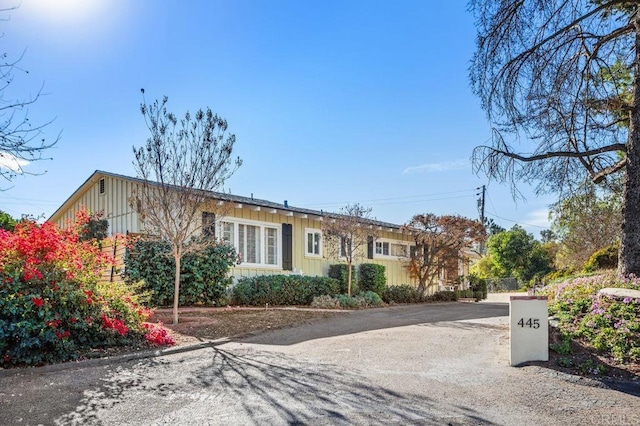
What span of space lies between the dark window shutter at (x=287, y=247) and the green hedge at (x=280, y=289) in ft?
2.73

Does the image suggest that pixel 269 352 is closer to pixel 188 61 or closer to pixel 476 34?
pixel 476 34

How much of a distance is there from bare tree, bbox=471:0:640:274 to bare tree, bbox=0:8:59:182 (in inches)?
262

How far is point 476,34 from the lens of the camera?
7.75m

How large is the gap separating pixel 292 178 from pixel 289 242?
317cm

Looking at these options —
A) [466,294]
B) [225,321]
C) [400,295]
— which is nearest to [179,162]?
[225,321]

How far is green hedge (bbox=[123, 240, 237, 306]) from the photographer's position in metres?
11.4

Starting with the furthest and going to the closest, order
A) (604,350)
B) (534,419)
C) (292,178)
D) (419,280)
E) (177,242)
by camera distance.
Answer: (419,280) < (292,178) < (177,242) < (604,350) < (534,419)

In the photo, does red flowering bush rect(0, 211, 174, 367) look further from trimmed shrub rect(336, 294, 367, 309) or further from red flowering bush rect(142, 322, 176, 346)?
trimmed shrub rect(336, 294, 367, 309)

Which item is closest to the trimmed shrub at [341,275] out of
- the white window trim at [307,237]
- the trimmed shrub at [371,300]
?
the white window trim at [307,237]

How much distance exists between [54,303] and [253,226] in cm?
881

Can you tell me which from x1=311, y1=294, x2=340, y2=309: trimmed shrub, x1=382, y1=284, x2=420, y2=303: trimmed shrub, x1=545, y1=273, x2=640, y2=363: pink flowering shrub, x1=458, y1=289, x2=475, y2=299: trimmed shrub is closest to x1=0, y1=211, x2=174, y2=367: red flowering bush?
x1=545, y1=273, x2=640, y2=363: pink flowering shrub

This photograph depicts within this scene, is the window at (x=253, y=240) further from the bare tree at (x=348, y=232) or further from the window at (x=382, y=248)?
the window at (x=382, y=248)

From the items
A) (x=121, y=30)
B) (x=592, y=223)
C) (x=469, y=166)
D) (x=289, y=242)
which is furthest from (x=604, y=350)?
(x=592, y=223)

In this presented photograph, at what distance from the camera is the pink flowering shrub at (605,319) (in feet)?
18.9
